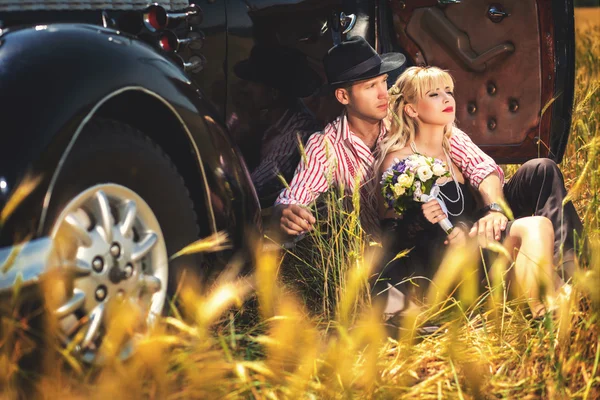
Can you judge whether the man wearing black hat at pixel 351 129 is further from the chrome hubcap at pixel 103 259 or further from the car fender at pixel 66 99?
the chrome hubcap at pixel 103 259

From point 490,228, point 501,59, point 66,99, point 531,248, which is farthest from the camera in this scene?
point 501,59

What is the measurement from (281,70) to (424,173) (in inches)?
29.6

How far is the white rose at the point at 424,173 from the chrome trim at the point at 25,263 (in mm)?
1590

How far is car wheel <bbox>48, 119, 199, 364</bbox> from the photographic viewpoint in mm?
1992

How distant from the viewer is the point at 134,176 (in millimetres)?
2207

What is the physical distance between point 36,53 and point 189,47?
44.1 inches

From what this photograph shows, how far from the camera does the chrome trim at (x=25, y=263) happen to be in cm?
183

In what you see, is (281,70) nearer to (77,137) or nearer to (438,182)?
(438,182)

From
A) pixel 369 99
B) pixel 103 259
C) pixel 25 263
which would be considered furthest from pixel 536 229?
pixel 25 263

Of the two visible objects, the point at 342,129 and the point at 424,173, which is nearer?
the point at 424,173

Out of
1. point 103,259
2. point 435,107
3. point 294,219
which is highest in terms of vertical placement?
point 103,259

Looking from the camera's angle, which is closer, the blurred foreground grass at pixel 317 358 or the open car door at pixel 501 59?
the blurred foreground grass at pixel 317 358

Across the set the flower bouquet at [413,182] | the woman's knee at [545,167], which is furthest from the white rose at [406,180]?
the woman's knee at [545,167]

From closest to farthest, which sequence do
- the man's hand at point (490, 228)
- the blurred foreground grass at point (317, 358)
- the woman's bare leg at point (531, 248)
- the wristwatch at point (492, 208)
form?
the blurred foreground grass at point (317, 358), the woman's bare leg at point (531, 248), the man's hand at point (490, 228), the wristwatch at point (492, 208)
